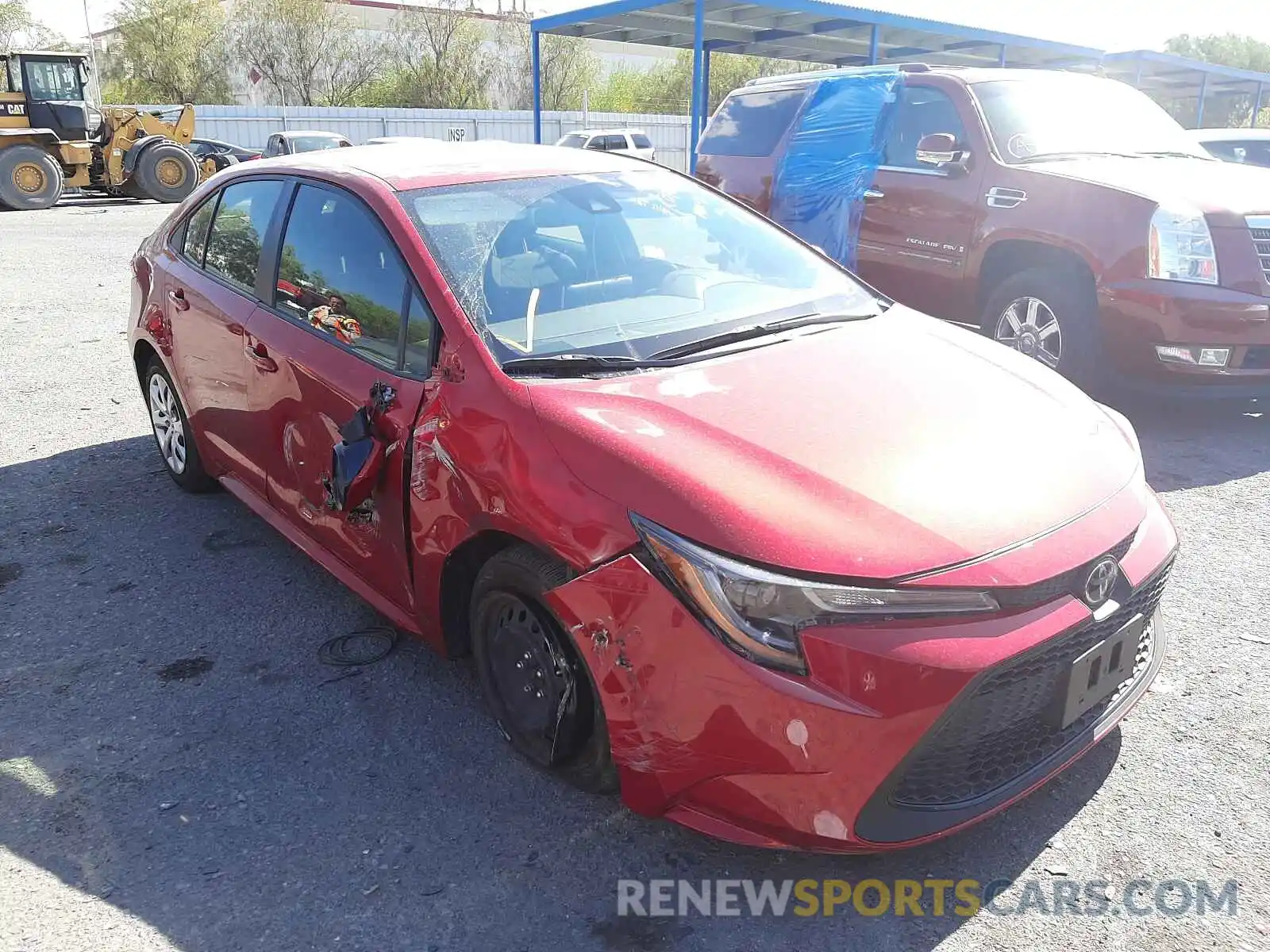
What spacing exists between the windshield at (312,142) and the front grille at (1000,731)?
70.1 feet

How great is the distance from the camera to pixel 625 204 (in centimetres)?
355

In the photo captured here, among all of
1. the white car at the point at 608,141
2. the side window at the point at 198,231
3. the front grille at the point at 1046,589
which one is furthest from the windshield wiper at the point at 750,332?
the white car at the point at 608,141

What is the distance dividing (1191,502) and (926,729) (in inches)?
126

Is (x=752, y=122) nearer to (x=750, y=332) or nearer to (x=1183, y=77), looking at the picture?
(x=750, y=332)

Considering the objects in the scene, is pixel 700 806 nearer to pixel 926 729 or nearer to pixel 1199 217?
pixel 926 729

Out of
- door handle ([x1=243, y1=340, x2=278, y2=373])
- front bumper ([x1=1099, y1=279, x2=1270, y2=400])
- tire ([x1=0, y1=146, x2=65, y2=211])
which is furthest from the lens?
tire ([x1=0, y1=146, x2=65, y2=211])

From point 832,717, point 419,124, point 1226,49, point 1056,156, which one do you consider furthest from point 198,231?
point 1226,49

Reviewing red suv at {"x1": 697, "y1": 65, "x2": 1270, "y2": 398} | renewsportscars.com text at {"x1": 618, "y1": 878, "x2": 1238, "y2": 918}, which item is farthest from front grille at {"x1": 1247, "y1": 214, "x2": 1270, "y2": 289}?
renewsportscars.com text at {"x1": 618, "y1": 878, "x2": 1238, "y2": 918}

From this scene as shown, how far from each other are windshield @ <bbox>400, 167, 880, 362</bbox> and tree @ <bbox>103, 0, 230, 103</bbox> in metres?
46.6

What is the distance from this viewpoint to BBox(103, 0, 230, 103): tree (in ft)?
143

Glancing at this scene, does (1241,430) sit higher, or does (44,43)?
(44,43)

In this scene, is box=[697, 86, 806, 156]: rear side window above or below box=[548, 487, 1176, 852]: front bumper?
above

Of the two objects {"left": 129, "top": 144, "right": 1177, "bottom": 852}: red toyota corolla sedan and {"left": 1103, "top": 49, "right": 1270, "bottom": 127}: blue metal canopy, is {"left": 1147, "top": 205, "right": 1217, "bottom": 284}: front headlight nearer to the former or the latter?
{"left": 129, "top": 144, "right": 1177, "bottom": 852}: red toyota corolla sedan

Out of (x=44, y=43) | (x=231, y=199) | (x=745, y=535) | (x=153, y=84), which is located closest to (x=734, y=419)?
(x=745, y=535)
